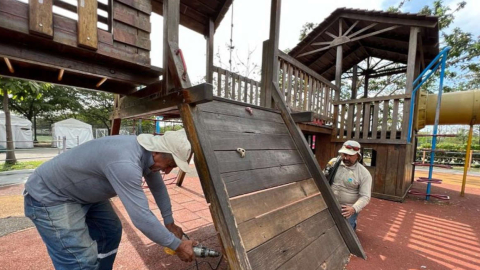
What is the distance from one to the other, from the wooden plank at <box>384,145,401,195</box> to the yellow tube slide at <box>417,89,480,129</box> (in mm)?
1955

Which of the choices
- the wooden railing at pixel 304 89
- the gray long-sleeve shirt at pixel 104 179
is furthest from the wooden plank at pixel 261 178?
the wooden railing at pixel 304 89

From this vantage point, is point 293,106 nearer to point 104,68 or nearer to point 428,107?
point 104,68

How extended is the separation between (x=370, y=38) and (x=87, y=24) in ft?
25.6

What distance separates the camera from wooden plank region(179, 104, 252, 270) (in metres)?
1.55

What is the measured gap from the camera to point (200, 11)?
13.5 feet

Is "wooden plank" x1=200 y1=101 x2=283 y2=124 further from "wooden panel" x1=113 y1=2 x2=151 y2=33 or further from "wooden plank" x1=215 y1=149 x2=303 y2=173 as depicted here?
"wooden panel" x1=113 y1=2 x2=151 y2=33

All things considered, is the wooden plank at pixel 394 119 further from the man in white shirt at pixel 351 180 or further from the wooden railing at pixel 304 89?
the man in white shirt at pixel 351 180

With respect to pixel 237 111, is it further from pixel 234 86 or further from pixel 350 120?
pixel 350 120

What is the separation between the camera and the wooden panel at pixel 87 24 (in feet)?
6.66

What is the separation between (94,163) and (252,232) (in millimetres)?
1257

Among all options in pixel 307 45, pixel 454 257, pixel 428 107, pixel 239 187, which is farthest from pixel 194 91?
pixel 428 107

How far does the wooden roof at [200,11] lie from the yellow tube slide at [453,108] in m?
5.87

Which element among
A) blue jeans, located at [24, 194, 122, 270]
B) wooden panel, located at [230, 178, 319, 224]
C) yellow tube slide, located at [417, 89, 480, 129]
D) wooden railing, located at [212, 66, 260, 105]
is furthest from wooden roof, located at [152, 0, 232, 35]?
yellow tube slide, located at [417, 89, 480, 129]

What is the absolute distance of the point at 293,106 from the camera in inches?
178
